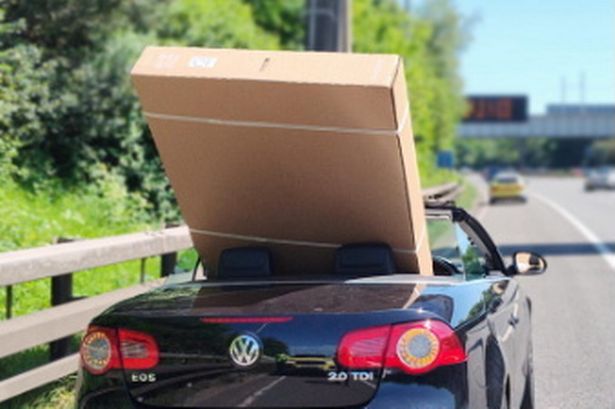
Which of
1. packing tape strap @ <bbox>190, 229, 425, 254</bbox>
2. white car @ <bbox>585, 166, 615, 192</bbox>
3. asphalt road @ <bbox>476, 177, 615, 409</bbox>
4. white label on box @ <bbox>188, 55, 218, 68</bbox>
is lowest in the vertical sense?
white car @ <bbox>585, 166, 615, 192</bbox>

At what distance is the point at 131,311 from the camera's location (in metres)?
4.74

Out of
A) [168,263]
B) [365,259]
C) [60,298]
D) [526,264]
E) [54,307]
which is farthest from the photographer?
[168,263]

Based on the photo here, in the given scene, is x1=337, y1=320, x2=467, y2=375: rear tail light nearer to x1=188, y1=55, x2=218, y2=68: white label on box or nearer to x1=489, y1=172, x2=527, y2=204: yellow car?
x1=188, y1=55, x2=218, y2=68: white label on box

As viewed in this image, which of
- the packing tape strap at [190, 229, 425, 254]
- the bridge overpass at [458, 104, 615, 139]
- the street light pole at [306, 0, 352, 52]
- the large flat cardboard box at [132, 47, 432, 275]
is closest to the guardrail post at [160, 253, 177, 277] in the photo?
the large flat cardboard box at [132, 47, 432, 275]

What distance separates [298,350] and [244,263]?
1.38m

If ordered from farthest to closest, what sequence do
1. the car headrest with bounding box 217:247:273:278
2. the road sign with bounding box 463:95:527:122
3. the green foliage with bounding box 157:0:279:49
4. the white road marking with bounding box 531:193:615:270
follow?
the road sign with bounding box 463:95:527:122 < the green foliage with bounding box 157:0:279:49 < the white road marking with bounding box 531:193:615:270 < the car headrest with bounding box 217:247:273:278

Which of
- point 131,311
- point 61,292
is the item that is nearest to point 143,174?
point 61,292

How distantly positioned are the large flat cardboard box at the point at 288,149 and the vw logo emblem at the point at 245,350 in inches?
41.7

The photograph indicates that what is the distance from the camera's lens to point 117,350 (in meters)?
4.62

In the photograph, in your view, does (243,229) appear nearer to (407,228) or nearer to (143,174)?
(407,228)

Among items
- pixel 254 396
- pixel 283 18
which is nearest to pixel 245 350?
pixel 254 396

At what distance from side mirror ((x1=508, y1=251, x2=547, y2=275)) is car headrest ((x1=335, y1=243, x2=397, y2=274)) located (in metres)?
1.39

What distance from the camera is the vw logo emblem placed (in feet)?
14.4

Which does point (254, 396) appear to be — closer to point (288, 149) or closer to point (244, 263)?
point (288, 149)
